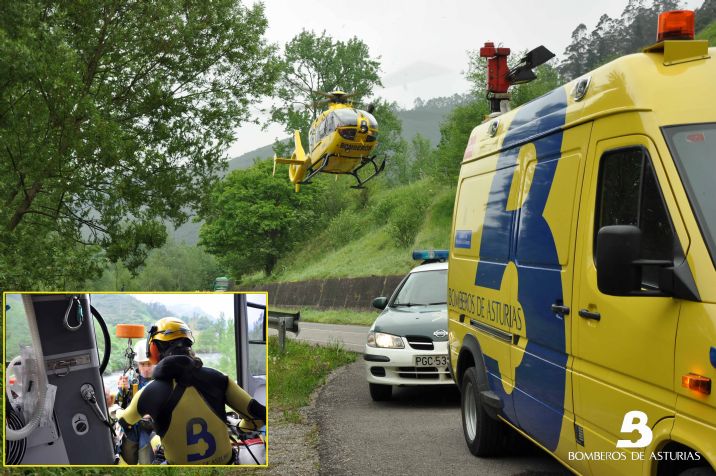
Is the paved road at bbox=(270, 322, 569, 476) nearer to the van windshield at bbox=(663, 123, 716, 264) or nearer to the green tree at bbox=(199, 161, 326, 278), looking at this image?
the van windshield at bbox=(663, 123, 716, 264)

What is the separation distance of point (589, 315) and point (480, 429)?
9.84 ft

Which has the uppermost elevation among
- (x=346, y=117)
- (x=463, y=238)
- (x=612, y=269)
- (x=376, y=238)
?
(x=346, y=117)

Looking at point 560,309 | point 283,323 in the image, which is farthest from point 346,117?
point 560,309

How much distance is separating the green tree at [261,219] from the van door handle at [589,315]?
7192cm

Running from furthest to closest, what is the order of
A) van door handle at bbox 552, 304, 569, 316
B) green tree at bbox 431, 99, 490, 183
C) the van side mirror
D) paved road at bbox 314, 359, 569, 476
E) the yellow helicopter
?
green tree at bbox 431, 99, 490, 183, the yellow helicopter, paved road at bbox 314, 359, 569, 476, van door handle at bbox 552, 304, 569, 316, the van side mirror

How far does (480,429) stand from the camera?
741cm

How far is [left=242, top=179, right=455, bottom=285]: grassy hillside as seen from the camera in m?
55.0

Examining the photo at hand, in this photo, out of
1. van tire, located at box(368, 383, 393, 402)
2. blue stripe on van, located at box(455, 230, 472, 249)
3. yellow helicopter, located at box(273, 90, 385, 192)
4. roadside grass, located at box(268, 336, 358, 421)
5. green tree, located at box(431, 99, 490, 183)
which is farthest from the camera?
green tree, located at box(431, 99, 490, 183)

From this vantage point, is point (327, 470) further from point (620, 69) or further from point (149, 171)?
point (149, 171)

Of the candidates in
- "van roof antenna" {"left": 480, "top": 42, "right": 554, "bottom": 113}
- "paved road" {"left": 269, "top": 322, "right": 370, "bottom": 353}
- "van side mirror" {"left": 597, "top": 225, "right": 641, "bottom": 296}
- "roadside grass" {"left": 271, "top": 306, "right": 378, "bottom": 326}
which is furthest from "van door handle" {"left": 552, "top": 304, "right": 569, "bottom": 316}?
"roadside grass" {"left": 271, "top": 306, "right": 378, "bottom": 326}

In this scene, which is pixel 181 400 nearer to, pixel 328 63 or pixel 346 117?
pixel 346 117

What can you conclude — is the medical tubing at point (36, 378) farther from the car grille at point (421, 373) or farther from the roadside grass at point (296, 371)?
the car grille at point (421, 373)

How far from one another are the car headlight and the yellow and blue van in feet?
12.8

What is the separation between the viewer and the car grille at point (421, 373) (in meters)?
10.7
